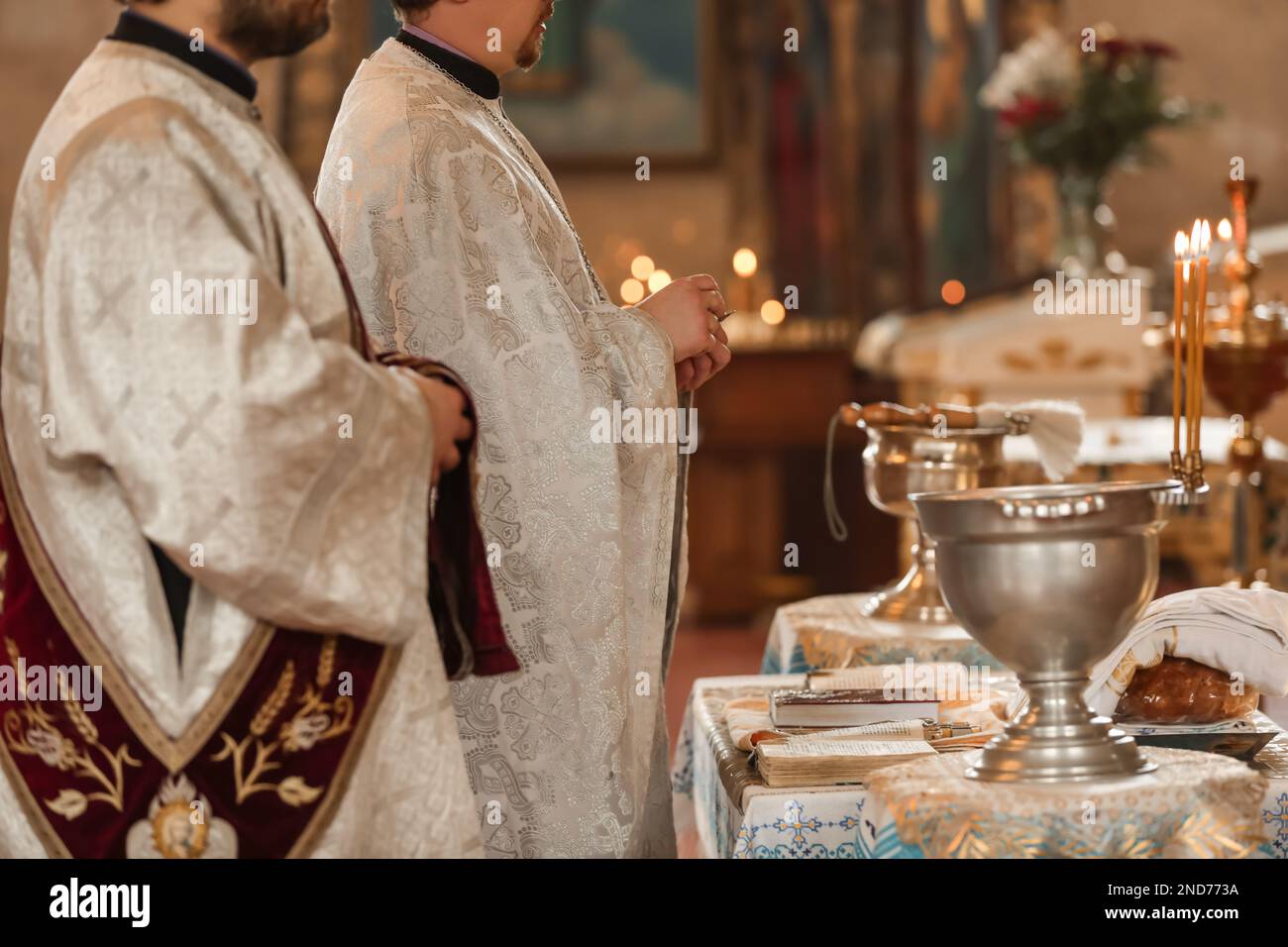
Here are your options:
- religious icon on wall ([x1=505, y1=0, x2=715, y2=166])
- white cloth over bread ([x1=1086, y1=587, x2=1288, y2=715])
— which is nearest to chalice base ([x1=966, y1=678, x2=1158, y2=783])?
white cloth over bread ([x1=1086, y1=587, x2=1288, y2=715])

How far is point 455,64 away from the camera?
2.59 meters

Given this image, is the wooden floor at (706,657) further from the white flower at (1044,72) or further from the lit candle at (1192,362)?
the lit candle at (1192,362)

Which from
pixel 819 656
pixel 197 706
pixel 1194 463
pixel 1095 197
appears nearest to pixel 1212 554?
pixel 1095 197

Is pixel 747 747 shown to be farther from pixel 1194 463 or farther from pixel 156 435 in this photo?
pixel 156 435

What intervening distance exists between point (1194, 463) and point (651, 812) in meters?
0.92

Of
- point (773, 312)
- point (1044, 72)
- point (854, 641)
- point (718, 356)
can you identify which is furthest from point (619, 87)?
point (718, 356)

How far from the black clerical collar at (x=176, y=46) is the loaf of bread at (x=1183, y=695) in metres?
1.43

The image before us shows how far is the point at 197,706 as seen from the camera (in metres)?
1.73

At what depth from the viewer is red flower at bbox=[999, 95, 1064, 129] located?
7.13 meters

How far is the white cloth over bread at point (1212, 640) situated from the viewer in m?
2.35

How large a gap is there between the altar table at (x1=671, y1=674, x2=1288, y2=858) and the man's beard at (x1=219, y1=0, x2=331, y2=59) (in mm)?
1034

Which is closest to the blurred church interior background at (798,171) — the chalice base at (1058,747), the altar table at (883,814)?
the altar table at (883,814)

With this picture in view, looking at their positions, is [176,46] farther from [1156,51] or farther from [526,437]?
[1156,51]
